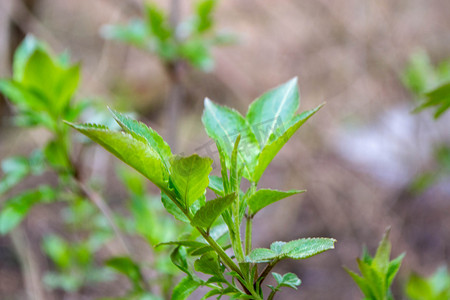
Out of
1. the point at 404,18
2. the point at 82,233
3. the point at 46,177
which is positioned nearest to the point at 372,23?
the point at 404,18

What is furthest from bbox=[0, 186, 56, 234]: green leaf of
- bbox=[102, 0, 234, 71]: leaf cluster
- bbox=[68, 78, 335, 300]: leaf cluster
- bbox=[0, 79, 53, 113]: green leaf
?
bbox=[102, 0, 234, 71]: leaf cluster

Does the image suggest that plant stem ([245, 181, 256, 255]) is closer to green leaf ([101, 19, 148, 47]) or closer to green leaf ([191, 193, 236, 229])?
green leaf ([191, 193, 236, 229])

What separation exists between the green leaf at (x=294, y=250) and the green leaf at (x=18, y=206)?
1.69 feet

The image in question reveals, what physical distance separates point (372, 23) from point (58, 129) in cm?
172

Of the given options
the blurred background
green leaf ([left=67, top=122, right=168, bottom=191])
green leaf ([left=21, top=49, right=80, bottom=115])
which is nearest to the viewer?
green leaf ([left=67, top=122, right=168, bottom=191])

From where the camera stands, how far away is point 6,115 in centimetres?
137

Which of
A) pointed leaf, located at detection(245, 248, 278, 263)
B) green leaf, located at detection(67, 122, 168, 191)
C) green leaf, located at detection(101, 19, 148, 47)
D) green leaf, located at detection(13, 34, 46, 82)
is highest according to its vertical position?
green leaf, located at detection(101, 19, 148, 47)

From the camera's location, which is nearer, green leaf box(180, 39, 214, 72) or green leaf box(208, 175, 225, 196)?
green leaf box(208, 175, 225, 196)

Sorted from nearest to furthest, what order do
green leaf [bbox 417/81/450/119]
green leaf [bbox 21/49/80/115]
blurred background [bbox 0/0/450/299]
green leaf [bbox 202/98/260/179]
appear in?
green leaf [bbox 202/98/260/179], green leaf [bbox 417/81/450/119], green leaf [bbox 21/49/80/115], blurred background [bbox 0/0/450/299]

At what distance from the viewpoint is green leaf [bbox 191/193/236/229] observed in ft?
1.07

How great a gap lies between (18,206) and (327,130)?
101 inches

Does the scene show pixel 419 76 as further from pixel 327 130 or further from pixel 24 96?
pixel 327 130

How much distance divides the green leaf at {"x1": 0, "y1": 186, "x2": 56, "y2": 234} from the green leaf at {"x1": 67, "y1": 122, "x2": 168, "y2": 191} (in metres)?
0.48

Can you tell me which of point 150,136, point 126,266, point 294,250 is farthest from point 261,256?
point 126,266
